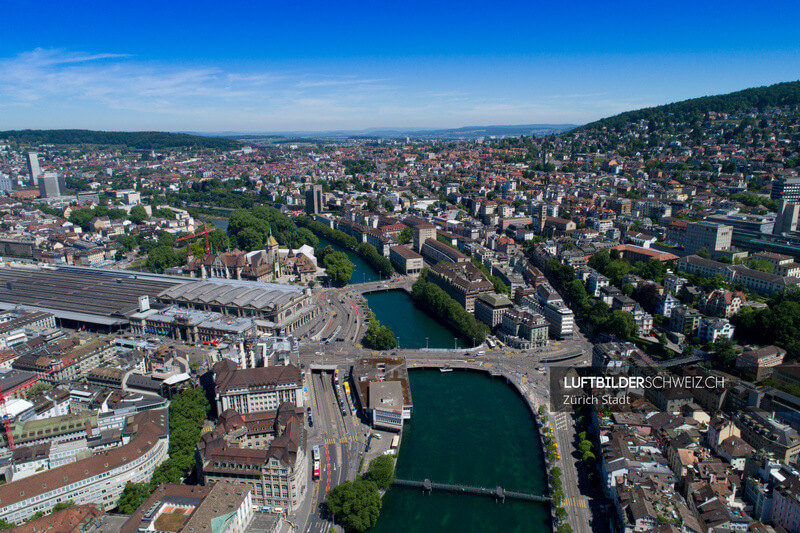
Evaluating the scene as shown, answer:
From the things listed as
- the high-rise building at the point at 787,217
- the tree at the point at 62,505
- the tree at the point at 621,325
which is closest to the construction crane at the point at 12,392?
the tree at the point at 62,505

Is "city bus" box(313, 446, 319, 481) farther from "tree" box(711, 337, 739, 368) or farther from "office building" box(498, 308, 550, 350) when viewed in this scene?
"tree" box(711, 337, 739, 368)

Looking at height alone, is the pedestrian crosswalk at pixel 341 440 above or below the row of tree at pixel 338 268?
below

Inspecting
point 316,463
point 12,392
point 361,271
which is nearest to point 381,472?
point 316,463

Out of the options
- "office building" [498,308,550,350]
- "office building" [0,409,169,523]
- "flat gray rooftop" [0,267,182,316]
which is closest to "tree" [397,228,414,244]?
"flat gray rooftop" [0,267,182,316]

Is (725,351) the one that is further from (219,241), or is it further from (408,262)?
(219,241)

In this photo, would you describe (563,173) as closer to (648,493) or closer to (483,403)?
(483,403)

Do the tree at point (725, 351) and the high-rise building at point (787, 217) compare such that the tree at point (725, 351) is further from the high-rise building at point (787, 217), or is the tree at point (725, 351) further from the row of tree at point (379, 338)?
the high-rise building at point (787, 217)

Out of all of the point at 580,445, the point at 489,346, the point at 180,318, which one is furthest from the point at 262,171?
the point at 580,445
